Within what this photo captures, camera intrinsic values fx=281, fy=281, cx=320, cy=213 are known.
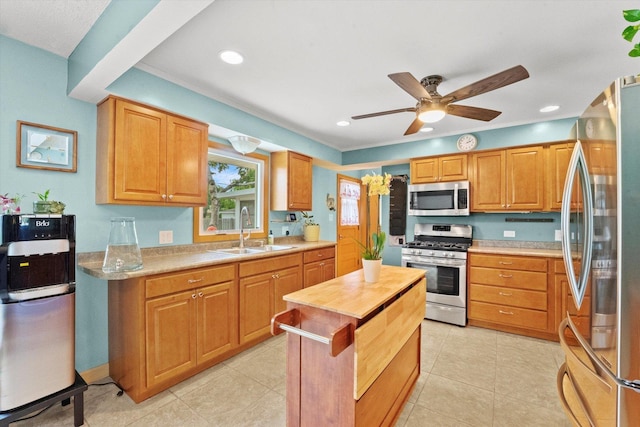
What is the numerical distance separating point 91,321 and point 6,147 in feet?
4.58

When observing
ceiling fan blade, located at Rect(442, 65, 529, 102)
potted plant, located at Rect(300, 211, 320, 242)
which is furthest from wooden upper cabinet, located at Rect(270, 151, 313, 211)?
ceiling fan blade, located at Rect(442, 65, 529, 102)

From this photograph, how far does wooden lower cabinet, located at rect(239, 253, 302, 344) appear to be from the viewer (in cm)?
272

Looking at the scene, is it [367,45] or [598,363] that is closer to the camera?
[598,363]

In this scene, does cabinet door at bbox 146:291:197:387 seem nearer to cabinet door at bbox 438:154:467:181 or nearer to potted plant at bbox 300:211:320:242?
potted plant at bbox 300:211:320:242

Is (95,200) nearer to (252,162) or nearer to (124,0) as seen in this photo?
(124,0)

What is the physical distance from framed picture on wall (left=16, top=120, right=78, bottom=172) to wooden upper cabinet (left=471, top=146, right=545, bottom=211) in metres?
4.28

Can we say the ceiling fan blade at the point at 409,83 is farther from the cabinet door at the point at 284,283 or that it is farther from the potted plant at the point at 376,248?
the cabinet door at the point at 284,283

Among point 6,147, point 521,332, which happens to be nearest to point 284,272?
point 6,147

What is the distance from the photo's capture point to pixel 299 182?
156 inches

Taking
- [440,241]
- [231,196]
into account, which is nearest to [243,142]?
[231,196]

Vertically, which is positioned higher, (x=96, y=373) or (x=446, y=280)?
(x=446, y=280)

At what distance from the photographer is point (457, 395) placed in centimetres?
215

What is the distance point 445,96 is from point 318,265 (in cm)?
242

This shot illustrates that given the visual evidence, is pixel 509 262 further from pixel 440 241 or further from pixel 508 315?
pixel 440 241
